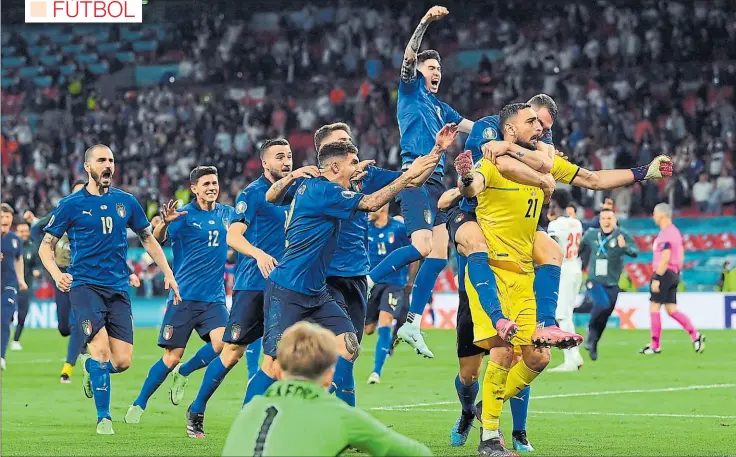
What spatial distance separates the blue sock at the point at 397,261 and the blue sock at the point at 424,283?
0.93 metres

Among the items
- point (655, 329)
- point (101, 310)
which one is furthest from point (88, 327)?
point (655, 329)

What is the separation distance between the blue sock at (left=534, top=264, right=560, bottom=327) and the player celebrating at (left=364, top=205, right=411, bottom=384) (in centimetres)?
639

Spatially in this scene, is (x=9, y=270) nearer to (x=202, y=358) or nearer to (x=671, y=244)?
(x=202, y=358)

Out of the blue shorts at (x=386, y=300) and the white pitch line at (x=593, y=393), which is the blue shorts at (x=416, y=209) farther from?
the blue shorts at (x=386, y=300)

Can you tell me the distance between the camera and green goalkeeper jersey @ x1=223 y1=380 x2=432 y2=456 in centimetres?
472

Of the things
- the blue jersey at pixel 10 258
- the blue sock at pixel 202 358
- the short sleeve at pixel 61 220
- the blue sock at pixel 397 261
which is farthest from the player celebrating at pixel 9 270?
the blue sock at pixel 397 261

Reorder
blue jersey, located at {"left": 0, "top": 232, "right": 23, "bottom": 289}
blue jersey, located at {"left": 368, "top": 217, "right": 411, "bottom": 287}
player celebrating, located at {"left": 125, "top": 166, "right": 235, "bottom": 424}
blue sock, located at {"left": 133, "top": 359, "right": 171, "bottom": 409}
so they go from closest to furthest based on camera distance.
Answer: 1. blue sock, located at {"left": 133, "top": 359, "right": 171, "bottom": 409}
2. player celebrating, located at {"left": 125, "top": 166, "right": 235, "bottom": 424}
3. blue jersey, located at {"left": 368, "top": 217, "right": 411, "bottom": 287}
4. blue jersey, located at {"left": 0, "top": 232, "right": 23, "bottom": 289}

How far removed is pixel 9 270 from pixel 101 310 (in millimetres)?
9855

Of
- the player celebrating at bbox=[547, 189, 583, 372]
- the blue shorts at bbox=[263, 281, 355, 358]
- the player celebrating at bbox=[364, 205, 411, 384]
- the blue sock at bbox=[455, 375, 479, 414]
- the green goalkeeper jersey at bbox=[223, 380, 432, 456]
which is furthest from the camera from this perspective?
the player celebrating at bbox=[547, 189, 583, 372]

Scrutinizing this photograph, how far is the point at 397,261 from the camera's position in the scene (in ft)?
36.1

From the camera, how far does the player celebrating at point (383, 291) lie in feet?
51.7

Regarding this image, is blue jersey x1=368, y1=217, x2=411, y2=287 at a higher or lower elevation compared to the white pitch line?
higher

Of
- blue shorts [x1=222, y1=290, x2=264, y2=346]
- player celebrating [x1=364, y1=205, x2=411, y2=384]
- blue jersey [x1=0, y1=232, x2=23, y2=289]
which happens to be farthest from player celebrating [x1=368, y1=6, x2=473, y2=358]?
blue jersey [x1=0, y1=232, x2=23, y2=289]

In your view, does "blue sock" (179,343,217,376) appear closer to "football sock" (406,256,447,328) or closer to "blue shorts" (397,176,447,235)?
"football sock" (406,256,447,328)
